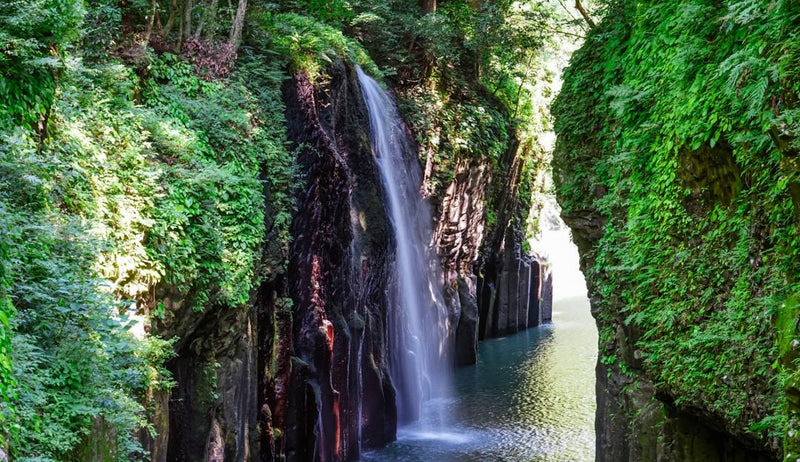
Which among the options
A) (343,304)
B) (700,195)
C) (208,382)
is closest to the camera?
(700,195)

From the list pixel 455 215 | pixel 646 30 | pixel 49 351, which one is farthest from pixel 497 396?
pixel 49 351

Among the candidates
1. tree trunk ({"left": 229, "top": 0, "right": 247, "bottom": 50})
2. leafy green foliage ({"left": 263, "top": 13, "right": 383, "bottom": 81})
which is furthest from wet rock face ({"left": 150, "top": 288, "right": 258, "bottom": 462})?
leafy green foliage ({"left": 263, "top": 13, "right": 383, "bottom": 81})

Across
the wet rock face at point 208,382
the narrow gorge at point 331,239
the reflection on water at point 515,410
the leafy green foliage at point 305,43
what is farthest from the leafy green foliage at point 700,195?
the reflection on water at point 515,410

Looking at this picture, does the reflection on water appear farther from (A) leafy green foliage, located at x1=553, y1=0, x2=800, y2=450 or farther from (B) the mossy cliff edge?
(A) leafy green foliage, located at x1=553, y1=0, x2=800, y2=450

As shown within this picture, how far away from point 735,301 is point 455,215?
19.5 meters

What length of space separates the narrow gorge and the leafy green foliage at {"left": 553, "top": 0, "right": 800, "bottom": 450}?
41 millimetres

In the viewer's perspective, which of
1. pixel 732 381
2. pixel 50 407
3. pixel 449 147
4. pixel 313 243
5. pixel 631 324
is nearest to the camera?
pixel 50 407

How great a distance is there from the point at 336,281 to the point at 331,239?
111cm

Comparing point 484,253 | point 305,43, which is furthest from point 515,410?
point 305,43

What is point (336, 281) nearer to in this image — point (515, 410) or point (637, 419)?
point (637, 419)

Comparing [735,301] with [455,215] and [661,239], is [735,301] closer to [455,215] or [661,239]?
[661,239]

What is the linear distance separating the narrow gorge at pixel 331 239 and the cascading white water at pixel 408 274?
14 centimetres

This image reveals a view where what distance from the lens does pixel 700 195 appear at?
30.0 ft

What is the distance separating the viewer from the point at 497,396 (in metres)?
24.5
